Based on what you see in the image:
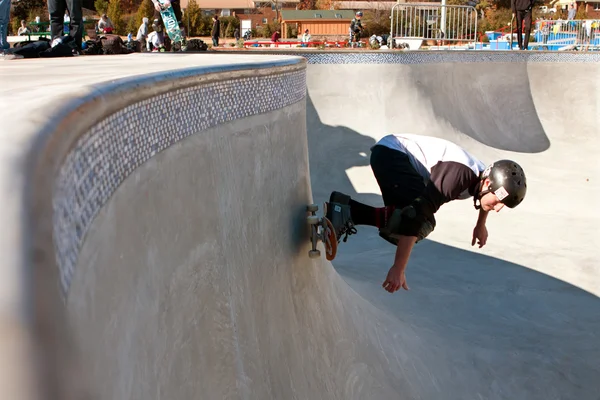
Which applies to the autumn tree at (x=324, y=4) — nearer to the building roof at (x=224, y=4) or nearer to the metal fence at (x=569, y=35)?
the building roof at (x=224, y=4)

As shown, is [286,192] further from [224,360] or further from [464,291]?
[464,291]

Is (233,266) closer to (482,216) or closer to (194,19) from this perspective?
(482,216)

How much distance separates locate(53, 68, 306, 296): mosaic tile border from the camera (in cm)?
104

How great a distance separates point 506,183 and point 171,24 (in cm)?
832

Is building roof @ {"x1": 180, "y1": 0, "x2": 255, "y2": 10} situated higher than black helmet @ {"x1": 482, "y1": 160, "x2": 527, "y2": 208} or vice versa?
building roof @ {"x1": 180, "y1": 0, "x2": 255, "y2": 10}

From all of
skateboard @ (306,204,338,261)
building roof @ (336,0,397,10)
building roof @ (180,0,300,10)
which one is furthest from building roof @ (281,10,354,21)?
skateboard @ (306,204,338,261)

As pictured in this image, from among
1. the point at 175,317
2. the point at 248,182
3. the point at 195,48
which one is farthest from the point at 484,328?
the point at 195,48

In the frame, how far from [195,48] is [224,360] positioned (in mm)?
10771

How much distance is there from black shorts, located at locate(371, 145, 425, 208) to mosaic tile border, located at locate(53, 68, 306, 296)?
4.54ft

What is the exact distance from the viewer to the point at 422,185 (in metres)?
3.84

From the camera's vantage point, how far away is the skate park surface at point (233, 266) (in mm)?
962

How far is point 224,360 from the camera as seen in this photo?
2.17m

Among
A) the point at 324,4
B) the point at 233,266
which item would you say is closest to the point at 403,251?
the point at 233,266

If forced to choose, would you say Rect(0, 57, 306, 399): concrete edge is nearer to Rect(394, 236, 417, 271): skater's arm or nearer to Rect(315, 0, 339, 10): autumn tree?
Rect(394, 236, 417, 271): skater's arm
